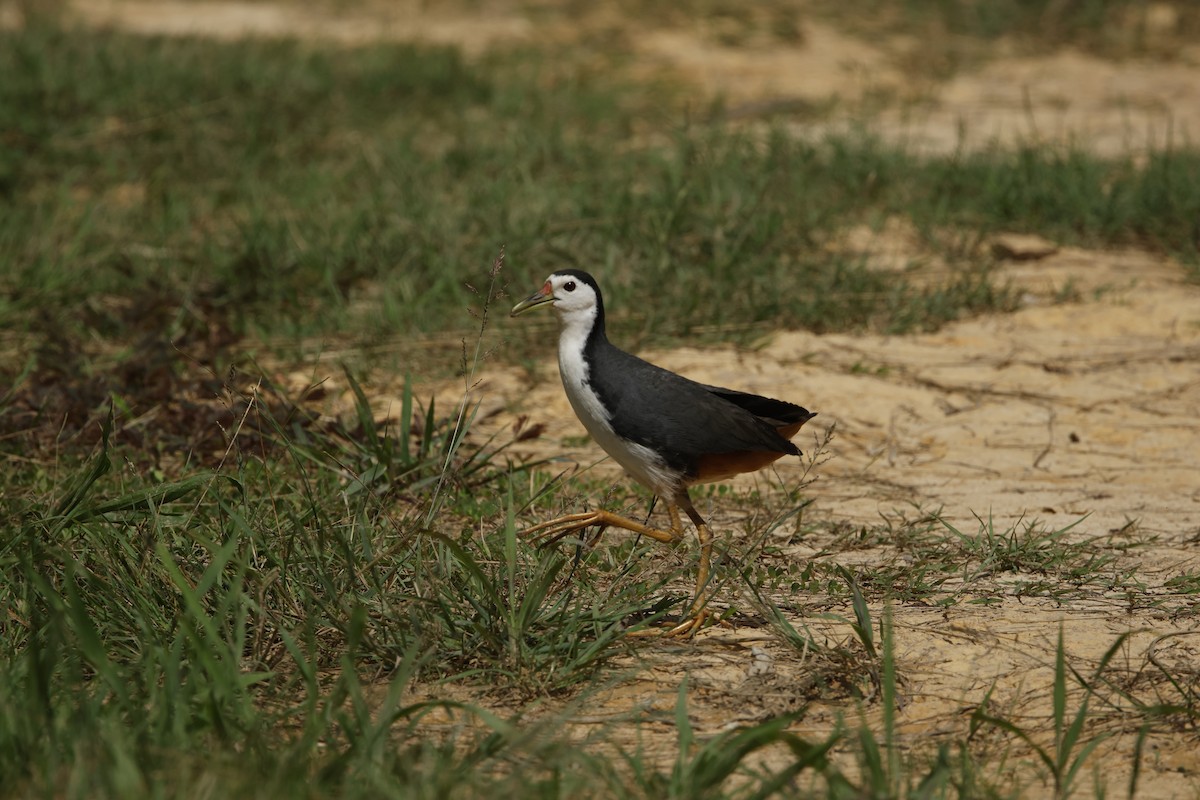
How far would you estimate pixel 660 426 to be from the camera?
387 cm

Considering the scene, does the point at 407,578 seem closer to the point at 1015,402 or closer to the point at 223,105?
the point at 1015,402

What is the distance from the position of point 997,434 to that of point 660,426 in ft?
6.96

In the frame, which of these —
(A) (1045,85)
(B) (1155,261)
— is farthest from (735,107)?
(B) (1155,261)

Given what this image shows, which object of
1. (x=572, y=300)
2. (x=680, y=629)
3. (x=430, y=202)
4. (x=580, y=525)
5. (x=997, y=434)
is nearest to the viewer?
(x=680, y=629)

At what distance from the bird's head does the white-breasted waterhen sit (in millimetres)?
29

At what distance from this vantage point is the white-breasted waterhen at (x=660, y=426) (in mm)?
3867

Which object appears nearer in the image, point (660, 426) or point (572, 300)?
point (660, 426)

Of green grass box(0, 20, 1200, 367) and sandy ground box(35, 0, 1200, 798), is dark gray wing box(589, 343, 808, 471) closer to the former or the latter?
sandy ground box(35, 0, 1200, 798)

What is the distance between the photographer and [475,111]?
8.91 metres

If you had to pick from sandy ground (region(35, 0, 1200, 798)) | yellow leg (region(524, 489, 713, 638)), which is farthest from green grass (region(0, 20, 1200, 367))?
yellow leg (region(524, 489, 713, 638))


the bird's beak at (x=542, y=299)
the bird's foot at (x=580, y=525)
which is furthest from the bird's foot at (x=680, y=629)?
the bird's beak at (x=542, y=299)

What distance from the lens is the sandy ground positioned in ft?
11.2

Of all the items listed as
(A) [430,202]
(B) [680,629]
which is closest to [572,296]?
(B) [680,629]

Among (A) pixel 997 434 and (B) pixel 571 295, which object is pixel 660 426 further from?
(A) pixel 997 434
